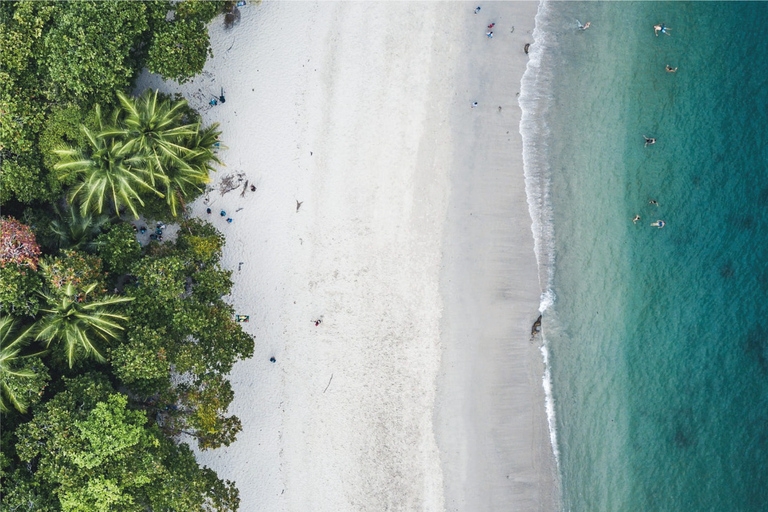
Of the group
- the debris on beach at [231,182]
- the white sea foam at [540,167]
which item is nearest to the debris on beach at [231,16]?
the debris on beach at [231,182]

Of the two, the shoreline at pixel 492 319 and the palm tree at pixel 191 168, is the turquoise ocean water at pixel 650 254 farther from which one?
the palm tree at pixel 191 168

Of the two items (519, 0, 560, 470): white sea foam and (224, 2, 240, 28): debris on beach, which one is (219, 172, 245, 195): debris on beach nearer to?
(224, 2, 240, 28): debris on beach

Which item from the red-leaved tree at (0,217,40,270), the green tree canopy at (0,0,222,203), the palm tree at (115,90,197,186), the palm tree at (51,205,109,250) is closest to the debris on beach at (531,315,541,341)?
the palm tree at (115,90,197,186)

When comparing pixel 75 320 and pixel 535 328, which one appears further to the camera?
pixel 535 328

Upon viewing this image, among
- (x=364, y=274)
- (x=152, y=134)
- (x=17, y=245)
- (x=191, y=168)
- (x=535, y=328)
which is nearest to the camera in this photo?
(x=17, y=245)

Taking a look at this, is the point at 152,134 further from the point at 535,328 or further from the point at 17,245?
the point at 535,328

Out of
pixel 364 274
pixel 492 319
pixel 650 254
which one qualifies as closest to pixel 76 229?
pixel 364 274

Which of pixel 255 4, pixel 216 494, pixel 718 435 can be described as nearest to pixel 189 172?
pixel 255 4

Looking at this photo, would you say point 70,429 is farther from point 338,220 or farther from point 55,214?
point 338,220
